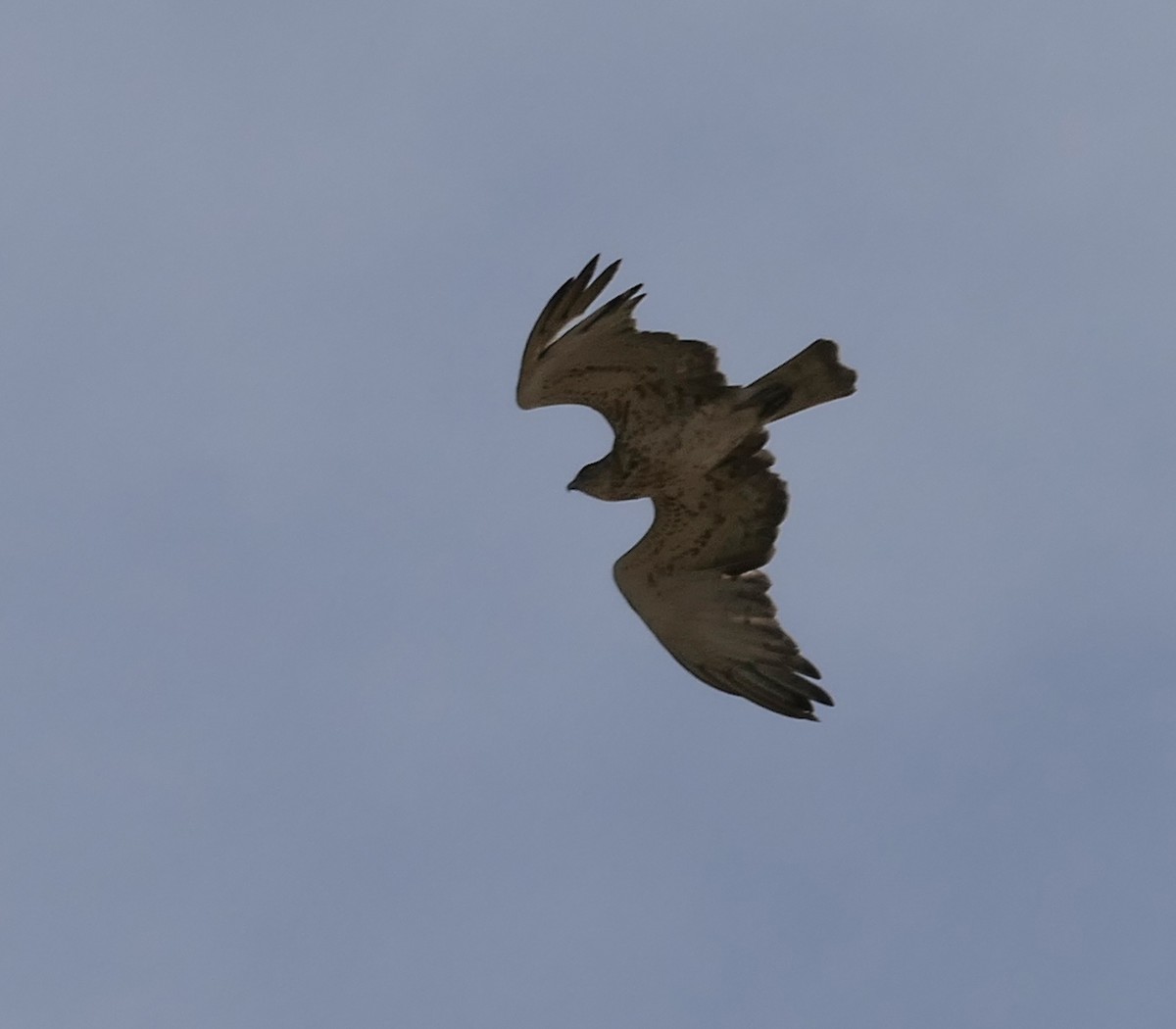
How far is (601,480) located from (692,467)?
0.57 metres

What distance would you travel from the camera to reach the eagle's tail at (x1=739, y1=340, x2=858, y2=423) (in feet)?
42.6

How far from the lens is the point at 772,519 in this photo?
44.9 ft

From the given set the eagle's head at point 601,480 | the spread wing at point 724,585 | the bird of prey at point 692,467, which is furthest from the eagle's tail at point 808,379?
the eagle's head at point 601,480

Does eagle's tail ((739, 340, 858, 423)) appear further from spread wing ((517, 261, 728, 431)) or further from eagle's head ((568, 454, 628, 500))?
eagle's head ((568, 454, 628, 500))

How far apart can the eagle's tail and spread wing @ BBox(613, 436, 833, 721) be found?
1.83 feet

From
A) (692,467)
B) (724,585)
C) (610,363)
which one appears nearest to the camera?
(610,363)

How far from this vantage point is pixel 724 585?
45.3 ft

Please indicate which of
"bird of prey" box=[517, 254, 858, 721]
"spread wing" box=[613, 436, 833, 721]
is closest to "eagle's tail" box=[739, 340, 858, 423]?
"bird of prey" box=[517, 254, 858, 721]

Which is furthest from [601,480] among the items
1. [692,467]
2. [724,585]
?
[724,585]

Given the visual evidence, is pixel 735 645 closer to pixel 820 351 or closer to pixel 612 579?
pixel 612 579

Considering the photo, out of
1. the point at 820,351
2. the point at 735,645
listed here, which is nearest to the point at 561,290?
the point at 820,351

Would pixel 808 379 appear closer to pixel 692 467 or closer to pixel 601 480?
pixel 692 467

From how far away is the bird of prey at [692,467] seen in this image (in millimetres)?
12734

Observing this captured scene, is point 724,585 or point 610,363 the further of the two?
point 724,585
